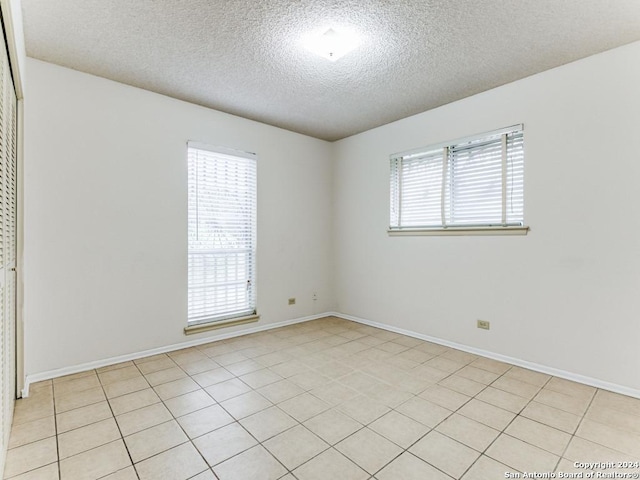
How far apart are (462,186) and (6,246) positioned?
3851 mm

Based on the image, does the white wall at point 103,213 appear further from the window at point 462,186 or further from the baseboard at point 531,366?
the baseboard at point 531,366

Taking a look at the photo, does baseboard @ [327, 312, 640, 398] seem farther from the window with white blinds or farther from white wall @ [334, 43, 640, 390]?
the window with white blinds

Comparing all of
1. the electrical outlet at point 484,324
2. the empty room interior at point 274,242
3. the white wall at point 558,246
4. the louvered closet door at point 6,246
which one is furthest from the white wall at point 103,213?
the electrical outlet at point 484,324

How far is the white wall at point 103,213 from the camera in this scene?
2814 mm

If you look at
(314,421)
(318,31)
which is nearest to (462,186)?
(318,31)

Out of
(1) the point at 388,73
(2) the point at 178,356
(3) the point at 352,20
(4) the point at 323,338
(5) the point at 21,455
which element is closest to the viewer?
(5) the point at 21,455

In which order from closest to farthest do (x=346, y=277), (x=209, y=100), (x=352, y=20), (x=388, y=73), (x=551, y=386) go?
(x=352, y=20) < (x=551, y=386) < (x=388, y=73) < (x=209, y=100) < (x=346, y=277)

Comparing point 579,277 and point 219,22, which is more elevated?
point 219,22

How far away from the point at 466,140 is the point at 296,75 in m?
1.91

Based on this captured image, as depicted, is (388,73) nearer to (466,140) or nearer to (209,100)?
(466,140)

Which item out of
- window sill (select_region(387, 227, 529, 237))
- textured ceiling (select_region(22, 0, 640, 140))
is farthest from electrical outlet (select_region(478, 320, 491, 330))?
textured ceiling (select_region(22, 0, 640, 140))

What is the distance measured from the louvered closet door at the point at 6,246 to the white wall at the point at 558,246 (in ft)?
12.0

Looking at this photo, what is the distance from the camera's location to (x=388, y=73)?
3006mm

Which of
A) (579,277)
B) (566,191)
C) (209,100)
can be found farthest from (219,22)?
(579,277)
